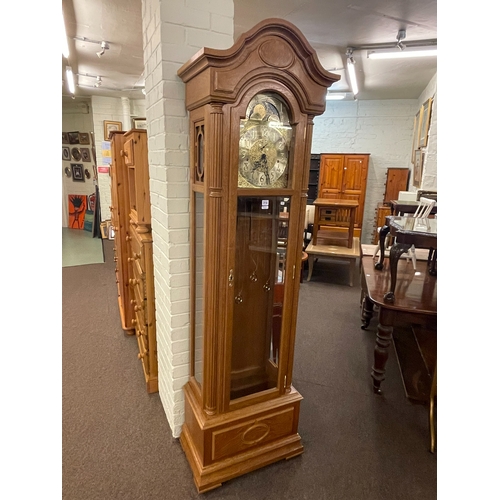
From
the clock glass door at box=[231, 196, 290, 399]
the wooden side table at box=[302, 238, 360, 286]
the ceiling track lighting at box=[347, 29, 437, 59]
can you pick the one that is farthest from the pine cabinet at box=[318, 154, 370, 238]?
the clock glass door at box=[231, 196, 290, 399]

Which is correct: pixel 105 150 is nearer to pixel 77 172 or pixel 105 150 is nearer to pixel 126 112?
pixel 126 112

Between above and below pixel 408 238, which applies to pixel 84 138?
above

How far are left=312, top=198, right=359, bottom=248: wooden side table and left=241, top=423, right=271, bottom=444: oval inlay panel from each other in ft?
11.1

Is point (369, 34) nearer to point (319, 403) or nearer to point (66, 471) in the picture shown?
point (319, 403)

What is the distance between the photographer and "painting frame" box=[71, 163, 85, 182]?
764cm

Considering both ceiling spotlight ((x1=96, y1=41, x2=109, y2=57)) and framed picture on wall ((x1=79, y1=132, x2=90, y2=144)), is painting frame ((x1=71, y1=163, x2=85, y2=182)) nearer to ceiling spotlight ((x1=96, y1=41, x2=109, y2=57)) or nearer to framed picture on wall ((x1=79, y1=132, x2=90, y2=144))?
framed picture on wall ((x1=79, y1=132, x2=90, y2=144))

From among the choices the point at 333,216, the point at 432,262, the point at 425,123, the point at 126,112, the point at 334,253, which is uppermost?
the point at 126,112

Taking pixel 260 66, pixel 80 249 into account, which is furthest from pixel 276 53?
pixel 80 249

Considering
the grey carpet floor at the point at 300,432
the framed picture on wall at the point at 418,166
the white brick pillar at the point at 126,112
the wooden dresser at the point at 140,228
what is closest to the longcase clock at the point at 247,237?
the grey carpet floor at the point at 300,432

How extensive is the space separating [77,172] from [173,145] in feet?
23.7

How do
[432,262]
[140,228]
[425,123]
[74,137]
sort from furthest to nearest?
[74,137], [425,123], [432,262], [140,228]

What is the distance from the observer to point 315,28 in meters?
3.19
